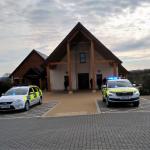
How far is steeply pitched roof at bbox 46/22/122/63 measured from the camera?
149 ft

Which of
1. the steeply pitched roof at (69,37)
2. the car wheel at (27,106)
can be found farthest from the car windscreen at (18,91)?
the steeply pitched roof at (69,37)

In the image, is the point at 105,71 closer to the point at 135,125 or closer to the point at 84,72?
the point at 84,72

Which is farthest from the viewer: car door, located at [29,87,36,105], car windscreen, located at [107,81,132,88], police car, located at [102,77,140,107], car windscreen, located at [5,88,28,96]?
car door, located at [29,87,36,105]

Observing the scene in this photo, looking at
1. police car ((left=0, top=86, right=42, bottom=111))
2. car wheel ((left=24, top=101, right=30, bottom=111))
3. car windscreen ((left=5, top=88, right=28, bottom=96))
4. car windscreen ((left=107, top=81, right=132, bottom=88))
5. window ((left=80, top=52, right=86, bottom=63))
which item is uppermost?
window ((left=80, top=52, right=86, bottom=63))

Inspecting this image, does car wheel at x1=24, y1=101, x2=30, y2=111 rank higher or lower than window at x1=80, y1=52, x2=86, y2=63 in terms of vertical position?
lower

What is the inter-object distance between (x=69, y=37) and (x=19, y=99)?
72.9 feet

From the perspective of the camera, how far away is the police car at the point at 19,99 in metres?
24.2

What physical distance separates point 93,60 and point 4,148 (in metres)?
35.2

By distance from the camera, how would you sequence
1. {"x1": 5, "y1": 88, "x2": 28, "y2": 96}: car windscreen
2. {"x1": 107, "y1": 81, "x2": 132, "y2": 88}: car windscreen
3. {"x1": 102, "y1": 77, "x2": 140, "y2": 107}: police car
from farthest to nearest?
1. {"x1": 5, "y1": 88, "x2": 28, "y2": 96}: car windscreen
2. {"x1": 107, "y1": 81, "x2": 132, "y2": 88}: car windscreen
3. {"x1": 102, "y1": 77, "x2": 140, "y2": 107}: police car

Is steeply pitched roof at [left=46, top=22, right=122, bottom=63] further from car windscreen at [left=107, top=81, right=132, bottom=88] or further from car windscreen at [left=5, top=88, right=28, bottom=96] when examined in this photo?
car windscreen at [left=5, top=88, right=28, bottom=96]

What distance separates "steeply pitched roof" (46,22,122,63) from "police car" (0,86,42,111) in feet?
59.7

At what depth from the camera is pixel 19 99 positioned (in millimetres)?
24562

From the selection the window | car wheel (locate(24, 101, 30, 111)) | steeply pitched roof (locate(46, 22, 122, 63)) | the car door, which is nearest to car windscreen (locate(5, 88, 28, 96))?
the car door

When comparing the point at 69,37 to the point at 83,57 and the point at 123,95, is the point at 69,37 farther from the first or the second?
the point at 123,95
